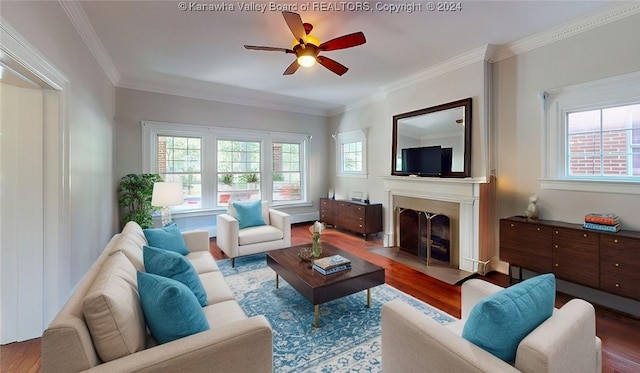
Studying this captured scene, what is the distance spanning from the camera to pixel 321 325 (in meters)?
2.40

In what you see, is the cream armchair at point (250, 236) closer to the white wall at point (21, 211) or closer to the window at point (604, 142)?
the white wall at point (21, 211)

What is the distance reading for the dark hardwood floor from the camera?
196 centimetres

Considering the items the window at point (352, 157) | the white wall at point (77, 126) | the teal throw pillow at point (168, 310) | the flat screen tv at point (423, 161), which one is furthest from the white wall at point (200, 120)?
the teal throw pillow at point (168, 310)

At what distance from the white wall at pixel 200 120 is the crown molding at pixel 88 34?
0.65 metres

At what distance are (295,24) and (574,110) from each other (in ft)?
9.98

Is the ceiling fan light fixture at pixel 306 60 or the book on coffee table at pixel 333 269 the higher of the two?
the ceiling fan light fixture at pixel 306 60

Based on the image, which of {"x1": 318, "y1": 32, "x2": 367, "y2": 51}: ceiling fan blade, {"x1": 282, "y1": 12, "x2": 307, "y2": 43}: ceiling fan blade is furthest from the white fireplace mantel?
{"x1": 282, "y1": 12, "x2": 307, "y2": 43}: ceiling fan blade

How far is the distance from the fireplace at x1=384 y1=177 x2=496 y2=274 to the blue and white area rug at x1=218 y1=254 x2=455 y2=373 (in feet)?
4.12

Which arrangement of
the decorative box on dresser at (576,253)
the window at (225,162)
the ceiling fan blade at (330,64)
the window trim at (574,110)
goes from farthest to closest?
the window at (225,162) → the ceiling fan blade at (330,64) → the window trim at (574,110) → the decorative box on dresser at (576,253)

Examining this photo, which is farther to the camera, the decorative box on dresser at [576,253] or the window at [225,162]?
the window at [225,162]

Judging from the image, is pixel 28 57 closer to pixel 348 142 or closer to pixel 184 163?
pixel 184 163

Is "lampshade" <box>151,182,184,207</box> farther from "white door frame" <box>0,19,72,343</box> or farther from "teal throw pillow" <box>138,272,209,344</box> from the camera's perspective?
"teal throw pillow" <box>138,272,209,344</box>

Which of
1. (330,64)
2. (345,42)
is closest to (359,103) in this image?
(330,64)

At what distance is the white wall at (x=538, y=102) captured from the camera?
8.71 ft
